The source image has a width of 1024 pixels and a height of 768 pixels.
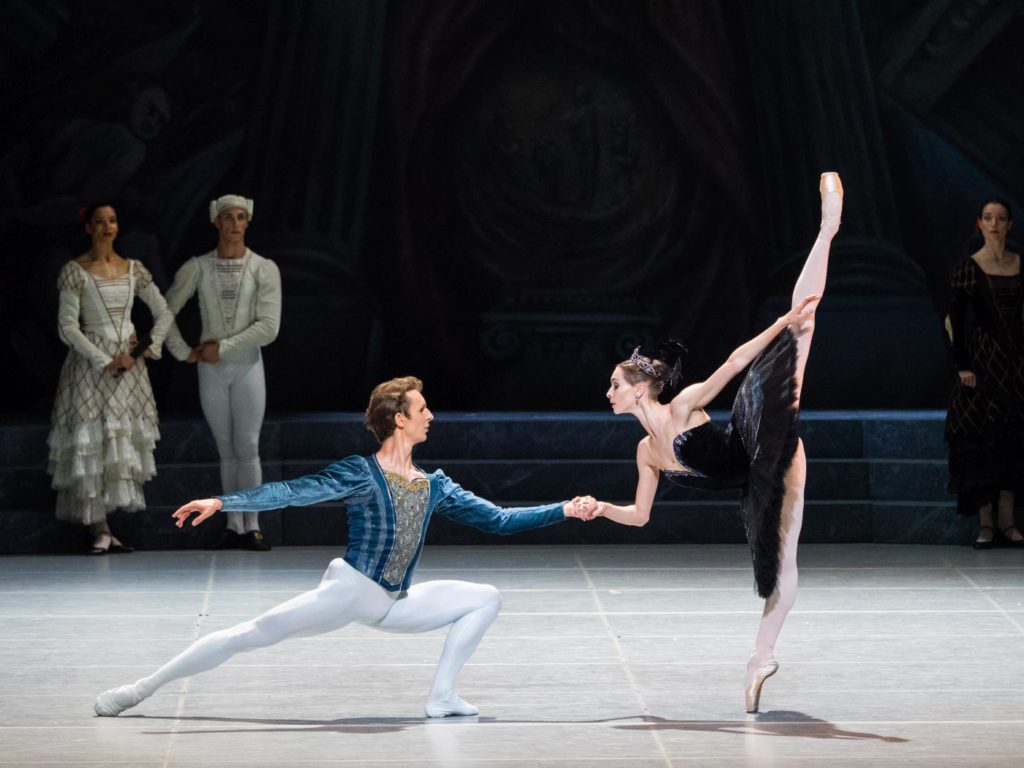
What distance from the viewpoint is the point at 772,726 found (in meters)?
5.27

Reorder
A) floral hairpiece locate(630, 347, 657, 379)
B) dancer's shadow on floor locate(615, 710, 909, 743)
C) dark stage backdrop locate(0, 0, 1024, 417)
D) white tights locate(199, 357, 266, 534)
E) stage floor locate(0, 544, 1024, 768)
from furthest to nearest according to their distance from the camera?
dark stage backdrop locate(0, 0, 1024, 417), white tights locate(199, 357, 266, 534), floral hairpiece locate(630, 347, 657, 379), dancer's shadow on floor locate(615, 710, 909, 743), stage floor locate(0, 544, 1024, 768)

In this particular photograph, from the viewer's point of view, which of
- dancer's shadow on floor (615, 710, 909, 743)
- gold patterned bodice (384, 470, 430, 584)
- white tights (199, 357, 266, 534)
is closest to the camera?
dancer's shadow on floor (615, 710, 909, 743)

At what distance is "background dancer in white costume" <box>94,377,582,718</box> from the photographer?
16.9ft

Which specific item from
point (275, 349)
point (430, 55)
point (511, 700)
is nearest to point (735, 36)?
point (430, 55)

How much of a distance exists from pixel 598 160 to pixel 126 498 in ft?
14.0

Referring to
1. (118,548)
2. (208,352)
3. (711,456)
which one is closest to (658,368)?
(711,456)

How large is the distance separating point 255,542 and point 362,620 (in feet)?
13.2

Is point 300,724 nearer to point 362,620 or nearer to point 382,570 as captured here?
point 362,620

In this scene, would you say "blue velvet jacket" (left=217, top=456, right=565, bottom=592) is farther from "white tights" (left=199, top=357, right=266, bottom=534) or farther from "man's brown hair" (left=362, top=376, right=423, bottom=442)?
"white tights" (left=199, top=357, right=266, bottom=534)

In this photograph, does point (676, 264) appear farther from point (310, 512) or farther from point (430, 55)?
point (310, 512)

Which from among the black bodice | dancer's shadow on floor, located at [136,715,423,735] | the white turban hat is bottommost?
dancer's shadow on floor, located at [136,715,423,735]

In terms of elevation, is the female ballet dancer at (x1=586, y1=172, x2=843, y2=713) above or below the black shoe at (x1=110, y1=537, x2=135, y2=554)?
above

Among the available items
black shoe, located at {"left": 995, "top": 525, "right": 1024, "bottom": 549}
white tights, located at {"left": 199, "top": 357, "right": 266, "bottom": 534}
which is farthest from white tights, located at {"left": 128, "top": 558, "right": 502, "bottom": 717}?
black shoe, located at {"left": 995, "top": 525, "right": 1024, "bottom": 549}

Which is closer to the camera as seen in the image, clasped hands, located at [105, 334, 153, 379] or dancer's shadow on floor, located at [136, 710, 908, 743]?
dancer's shadow on floor, located at [136, 710, 908, 743]
